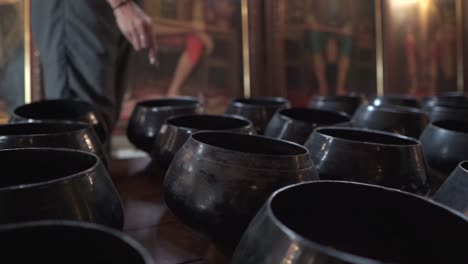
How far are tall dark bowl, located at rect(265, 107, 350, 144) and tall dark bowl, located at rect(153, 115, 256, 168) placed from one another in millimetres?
79

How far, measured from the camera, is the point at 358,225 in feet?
1.34

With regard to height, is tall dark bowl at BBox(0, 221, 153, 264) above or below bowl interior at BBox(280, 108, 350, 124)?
below

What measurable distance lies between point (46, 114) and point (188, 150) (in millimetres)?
406

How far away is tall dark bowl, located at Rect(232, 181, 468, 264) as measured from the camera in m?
0.31

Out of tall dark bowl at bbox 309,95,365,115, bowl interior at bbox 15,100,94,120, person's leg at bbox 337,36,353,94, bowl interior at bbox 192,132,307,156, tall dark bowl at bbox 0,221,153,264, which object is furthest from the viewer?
person's leg at bbox 337,36,353,94

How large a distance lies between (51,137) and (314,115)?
1.81 feet

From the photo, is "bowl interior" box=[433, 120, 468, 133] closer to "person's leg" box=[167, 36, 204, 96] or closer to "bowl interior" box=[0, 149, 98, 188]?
"bowl interior" box=[0, 149, 98, 188]

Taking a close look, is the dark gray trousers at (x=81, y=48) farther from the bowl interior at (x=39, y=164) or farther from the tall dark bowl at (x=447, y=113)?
the tall dark bowl at (x=447, y=113)

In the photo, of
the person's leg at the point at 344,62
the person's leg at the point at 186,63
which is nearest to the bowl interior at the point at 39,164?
the person's leg at the point at 186,63

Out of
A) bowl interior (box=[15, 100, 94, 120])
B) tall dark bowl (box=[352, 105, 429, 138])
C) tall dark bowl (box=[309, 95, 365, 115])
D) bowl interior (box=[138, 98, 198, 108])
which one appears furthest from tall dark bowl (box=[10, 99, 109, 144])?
tall dark bowl (box=[309, 95, 365, 115])

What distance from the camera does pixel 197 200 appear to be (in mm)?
453

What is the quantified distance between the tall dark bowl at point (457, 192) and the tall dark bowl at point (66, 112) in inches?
19.9

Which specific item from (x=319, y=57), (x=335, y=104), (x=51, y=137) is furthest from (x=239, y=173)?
(x=319, y=57)

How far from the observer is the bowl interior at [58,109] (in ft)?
2.53
